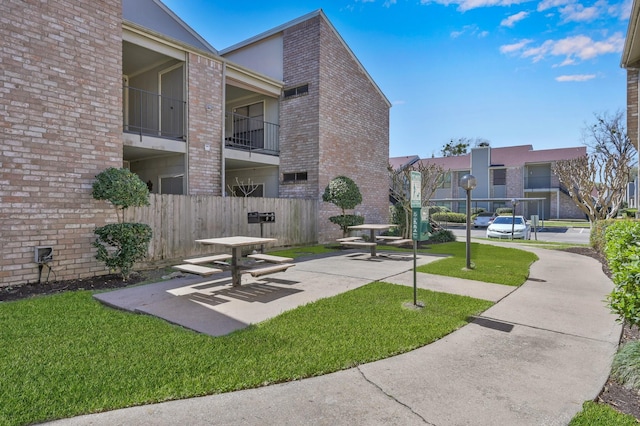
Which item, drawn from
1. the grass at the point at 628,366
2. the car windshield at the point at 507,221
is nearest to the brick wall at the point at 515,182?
the car windshield at the point at 507,221

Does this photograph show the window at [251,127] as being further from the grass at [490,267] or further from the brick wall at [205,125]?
the grass at [490,267]

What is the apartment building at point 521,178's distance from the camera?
33.4m

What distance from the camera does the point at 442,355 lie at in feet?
11.3

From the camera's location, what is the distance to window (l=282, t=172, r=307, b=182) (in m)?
13.5

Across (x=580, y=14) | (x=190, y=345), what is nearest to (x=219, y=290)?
(x=190, y=345)

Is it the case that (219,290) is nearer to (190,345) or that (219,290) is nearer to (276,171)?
(190,345)

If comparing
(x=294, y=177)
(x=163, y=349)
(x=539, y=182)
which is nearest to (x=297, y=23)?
(x=294, y=177)

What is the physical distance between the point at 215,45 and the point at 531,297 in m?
16.4

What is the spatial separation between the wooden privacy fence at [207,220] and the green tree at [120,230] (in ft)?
3.09

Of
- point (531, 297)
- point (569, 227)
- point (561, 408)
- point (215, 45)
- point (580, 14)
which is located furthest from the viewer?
point (569, 227)

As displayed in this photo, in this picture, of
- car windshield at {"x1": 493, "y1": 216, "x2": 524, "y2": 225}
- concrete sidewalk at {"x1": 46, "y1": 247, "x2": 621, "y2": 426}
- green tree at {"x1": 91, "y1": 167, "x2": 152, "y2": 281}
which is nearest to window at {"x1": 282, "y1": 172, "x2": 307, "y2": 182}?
green tree at {"x1": 91, "y1": 167, "x2": 152, "y2": 281}

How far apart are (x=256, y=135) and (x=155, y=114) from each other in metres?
4.22

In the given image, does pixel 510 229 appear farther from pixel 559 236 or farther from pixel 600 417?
pixel 600 417

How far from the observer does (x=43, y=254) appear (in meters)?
6.31
